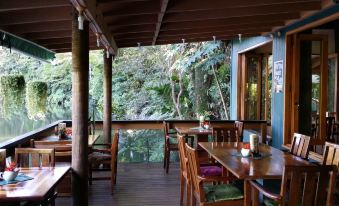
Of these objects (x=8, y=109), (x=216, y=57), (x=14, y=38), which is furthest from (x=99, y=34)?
(x=216, y=57)

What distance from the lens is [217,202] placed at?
11.7 ft

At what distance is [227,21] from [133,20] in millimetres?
1706

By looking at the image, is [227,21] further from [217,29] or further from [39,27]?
[39,27]

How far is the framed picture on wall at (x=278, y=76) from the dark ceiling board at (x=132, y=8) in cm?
326

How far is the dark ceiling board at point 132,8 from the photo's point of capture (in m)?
4.81

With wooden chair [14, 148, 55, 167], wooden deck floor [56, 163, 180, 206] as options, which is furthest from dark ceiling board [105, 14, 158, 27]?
wooden deck floor [56, 163, 180, 206]

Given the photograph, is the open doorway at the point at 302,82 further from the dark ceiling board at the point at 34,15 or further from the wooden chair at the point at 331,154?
the dark ceiling board at the point at 34,15

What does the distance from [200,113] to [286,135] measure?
712 cm

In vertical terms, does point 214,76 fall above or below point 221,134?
above

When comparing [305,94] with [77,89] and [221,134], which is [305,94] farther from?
[77,89]

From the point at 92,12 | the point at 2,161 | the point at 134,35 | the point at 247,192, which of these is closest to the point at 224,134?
the point at 247,192

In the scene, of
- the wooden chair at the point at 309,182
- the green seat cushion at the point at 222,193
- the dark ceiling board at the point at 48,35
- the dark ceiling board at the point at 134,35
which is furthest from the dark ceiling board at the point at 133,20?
the wooden chair at the point at 309,182

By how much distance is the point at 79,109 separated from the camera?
12.8 feet

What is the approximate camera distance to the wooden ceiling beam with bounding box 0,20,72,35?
5.30m
